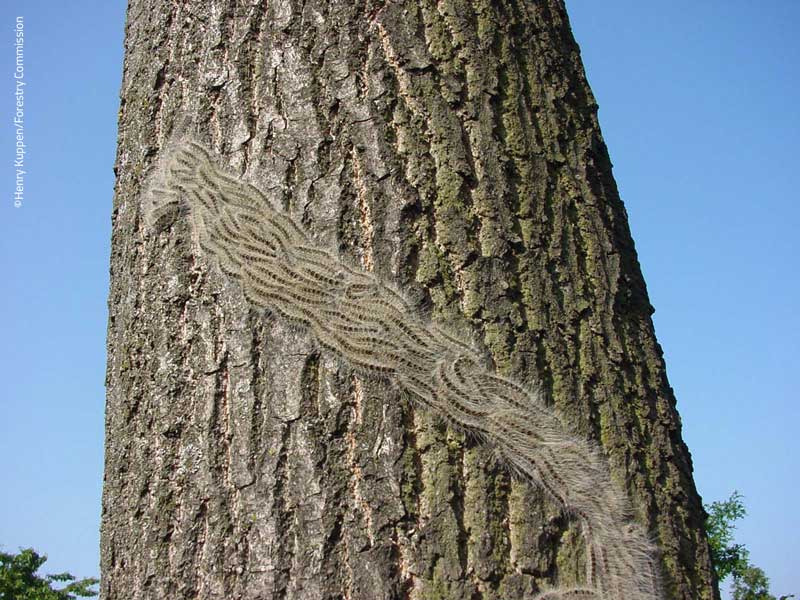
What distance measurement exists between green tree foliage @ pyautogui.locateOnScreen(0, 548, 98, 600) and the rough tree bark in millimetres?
12700

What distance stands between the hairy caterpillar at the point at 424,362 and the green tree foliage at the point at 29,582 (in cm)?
1281

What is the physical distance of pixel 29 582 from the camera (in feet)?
43.5

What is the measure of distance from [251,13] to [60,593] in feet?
45.3

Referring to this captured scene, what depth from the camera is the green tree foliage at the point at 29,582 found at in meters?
A: 12.8

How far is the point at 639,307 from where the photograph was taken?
1.68 m

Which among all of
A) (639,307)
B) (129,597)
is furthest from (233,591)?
(639,307)

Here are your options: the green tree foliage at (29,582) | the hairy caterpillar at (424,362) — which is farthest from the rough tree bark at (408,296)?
the green tree foliage at (29,582)

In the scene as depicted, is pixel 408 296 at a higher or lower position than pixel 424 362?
higher

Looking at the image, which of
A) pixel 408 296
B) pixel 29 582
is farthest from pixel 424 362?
pixel 29 582

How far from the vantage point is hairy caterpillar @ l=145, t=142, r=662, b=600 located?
4.72ft

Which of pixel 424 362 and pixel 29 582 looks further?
pixel 29 582

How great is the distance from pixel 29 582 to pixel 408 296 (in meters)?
14.4

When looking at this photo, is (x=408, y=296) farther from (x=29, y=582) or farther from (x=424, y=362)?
(x=29, y=582)

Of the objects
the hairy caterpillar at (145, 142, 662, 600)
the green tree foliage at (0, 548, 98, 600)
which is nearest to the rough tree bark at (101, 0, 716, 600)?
the hairy caterpillar at (145, 142, 662, 600)
